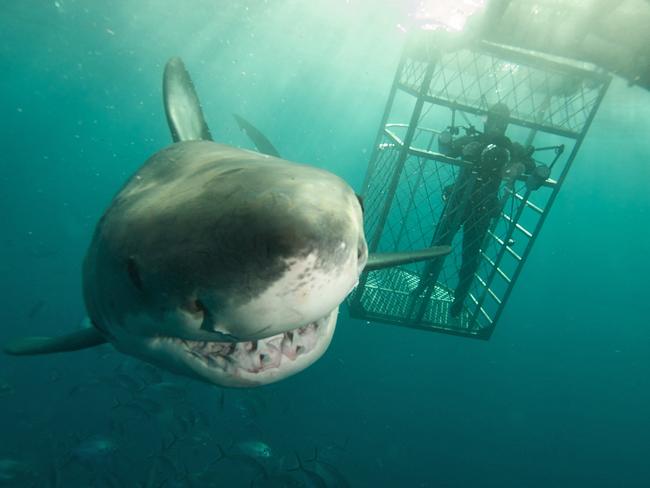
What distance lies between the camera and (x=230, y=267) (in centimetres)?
117

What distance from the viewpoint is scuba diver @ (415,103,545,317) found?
199 inches

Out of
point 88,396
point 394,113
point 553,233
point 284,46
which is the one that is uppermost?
point 284,46

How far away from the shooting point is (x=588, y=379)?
28547mm

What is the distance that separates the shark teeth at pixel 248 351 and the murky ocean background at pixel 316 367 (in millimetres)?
4954

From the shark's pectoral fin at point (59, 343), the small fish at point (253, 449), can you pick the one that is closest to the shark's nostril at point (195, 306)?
the shark's pectoral fin at point (59, 343)

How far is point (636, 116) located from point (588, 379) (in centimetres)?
1931

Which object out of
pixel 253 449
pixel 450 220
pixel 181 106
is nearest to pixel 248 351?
pixel 181 106

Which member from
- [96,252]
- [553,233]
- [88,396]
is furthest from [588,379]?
[553,233]

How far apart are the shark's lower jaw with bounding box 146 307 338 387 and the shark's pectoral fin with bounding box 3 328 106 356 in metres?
1.20

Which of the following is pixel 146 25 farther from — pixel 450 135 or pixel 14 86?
pixel 14 86

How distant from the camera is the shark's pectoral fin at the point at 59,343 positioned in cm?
270

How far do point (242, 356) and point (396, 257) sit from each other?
6.29ft

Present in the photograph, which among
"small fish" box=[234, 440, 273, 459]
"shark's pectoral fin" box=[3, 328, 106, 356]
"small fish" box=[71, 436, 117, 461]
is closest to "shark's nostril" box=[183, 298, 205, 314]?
"shark's pectoral fin" box=[3, 328, 106, 356]

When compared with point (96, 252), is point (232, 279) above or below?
above
